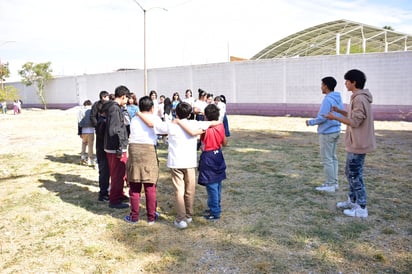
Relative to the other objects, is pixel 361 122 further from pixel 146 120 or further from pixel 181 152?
pixel 146 120

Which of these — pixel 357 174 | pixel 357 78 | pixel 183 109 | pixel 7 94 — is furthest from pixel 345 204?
pixel 7 94

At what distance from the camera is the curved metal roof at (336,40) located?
902 inches

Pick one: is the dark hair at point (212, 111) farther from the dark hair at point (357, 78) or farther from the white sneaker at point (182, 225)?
the dark hair at point (357, 78)

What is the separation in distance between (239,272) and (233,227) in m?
1.00

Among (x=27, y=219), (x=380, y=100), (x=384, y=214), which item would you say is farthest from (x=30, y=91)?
(x=384, y=214)

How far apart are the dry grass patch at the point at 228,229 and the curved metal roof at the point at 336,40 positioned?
18.5m

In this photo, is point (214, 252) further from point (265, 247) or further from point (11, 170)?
point (11, 170)

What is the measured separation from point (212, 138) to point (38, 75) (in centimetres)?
3609

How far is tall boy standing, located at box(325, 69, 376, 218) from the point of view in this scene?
13.2 ft

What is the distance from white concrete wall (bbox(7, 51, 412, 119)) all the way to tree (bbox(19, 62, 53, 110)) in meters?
9.10

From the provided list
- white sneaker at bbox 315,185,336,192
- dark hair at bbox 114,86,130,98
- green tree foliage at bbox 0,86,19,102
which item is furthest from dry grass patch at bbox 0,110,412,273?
green tree foliage at bbox 0,86,19,102

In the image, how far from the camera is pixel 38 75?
35062 mm

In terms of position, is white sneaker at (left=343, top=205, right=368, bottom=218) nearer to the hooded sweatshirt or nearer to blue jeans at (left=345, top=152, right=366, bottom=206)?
blue jeans at (left=345, top=152, right=366, bottom=206)

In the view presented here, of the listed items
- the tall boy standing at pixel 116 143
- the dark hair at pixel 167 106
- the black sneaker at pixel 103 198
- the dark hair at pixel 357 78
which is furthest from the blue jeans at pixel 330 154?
the dark hair at pixel 167 106
